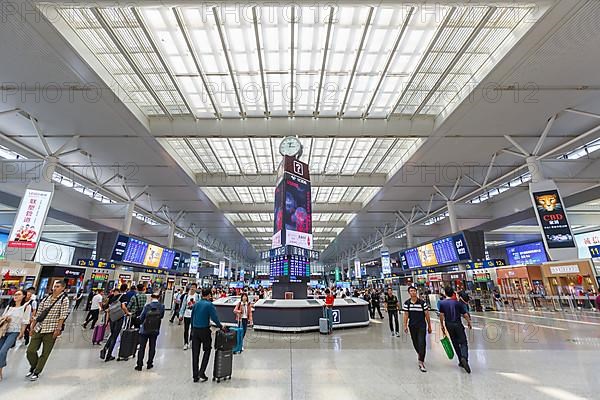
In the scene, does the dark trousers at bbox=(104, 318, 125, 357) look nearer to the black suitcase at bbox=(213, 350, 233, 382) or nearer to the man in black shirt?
the black suitcase at bbox=(213, 350, 233, 382)

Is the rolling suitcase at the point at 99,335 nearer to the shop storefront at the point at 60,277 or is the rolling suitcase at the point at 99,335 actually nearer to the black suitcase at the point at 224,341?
the black suitcase at the point at 224,341

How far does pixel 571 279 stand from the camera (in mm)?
17844

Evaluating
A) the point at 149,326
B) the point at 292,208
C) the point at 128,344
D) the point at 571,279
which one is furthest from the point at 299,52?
the point at 571,279

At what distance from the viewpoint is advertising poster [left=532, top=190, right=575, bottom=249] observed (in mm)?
12023

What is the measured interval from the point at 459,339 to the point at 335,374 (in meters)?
2.62

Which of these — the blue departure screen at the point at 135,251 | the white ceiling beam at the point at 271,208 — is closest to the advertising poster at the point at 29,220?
the blue departure screen at the point at 135,251

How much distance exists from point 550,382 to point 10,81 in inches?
637

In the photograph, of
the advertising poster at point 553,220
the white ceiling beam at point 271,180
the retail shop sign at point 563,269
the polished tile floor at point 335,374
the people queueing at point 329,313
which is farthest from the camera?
the white ceiling beam at point 271,180

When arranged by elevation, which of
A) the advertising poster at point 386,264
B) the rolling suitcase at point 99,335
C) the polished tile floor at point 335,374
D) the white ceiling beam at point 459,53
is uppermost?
the white ceiling beam at point 459,53

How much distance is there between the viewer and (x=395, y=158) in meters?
17.8

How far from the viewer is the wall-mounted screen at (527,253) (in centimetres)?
2817

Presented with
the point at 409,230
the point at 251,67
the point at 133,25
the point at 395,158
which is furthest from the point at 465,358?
the point at 409,230

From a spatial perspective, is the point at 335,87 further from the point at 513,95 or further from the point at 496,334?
the point at 496,334

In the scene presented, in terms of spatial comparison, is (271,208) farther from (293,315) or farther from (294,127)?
(293,315)
